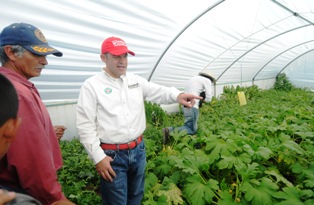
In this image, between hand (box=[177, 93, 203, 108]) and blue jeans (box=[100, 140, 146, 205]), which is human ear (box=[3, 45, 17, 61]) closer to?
blue jeans (box=[100, 140, 146, 205])

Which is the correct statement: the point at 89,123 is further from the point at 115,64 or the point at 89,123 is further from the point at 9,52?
the point at 9,52

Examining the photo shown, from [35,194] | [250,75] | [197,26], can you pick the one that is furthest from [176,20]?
[250,75]

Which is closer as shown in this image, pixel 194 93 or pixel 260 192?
pixel 260 192

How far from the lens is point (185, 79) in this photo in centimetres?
792

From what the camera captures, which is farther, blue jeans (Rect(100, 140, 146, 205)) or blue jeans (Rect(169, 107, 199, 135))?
blue jeans (Rect(169, 107, 199, 135))

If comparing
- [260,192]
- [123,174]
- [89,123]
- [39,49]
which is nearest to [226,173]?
[260,192]

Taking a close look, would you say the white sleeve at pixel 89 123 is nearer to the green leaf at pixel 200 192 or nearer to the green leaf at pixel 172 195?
the green leaf at pixel 172 195

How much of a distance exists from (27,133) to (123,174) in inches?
46.0

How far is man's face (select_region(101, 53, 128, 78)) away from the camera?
6.73ft

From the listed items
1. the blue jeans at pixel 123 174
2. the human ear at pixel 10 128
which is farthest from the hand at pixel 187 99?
the human ear at pixel 10 128

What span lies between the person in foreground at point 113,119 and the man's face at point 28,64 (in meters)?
0.58

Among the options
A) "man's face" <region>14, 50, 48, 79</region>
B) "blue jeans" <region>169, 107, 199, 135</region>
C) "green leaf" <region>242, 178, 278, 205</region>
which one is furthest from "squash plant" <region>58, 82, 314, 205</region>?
"man's face" <region>14, 50, 48, 79</region>

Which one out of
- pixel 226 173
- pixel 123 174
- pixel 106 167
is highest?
pixel 106 167

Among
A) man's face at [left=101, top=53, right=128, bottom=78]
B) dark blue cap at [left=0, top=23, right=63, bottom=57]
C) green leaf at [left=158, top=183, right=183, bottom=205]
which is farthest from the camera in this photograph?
green leaf at [left=158, top=183, right=183, bottom=205]
